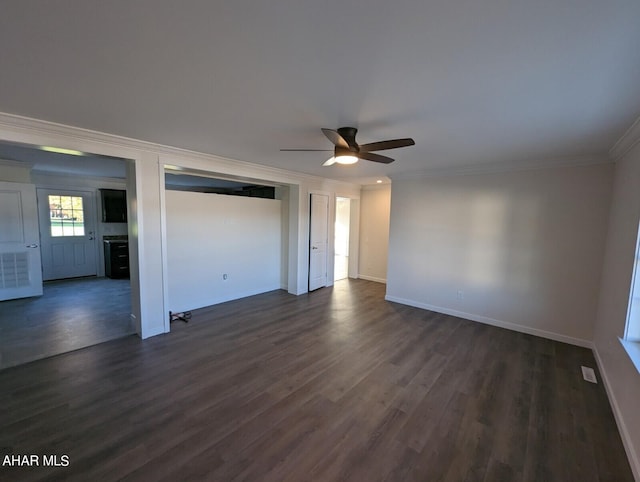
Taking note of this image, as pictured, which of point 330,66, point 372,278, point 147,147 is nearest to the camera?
point 330,66

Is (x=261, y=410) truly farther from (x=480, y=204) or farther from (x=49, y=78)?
(x=480, y=204)

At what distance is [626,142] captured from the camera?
8.97 feet

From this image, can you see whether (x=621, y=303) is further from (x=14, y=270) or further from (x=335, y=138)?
(x=14, y=270)

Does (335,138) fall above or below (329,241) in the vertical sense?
above

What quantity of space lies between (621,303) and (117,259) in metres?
8.85

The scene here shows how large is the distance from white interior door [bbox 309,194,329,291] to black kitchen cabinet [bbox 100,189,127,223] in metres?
5.08

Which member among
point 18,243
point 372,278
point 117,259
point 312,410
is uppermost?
point 18,243

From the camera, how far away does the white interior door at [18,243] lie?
15.8 ft

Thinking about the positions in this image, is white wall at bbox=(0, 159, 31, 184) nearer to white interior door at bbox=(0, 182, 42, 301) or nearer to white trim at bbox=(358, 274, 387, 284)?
white interior door at bbox=(0, 182, 42, 301)

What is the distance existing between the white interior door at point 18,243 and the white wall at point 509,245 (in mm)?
6768

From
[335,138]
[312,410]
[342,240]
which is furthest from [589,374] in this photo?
[342,240]

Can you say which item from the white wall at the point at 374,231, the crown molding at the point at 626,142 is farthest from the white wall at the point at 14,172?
the crown molding at the point at 626,142

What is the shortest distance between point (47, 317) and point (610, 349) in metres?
7.16

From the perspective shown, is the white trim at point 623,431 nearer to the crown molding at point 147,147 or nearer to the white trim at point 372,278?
the white trim at point 372,278
